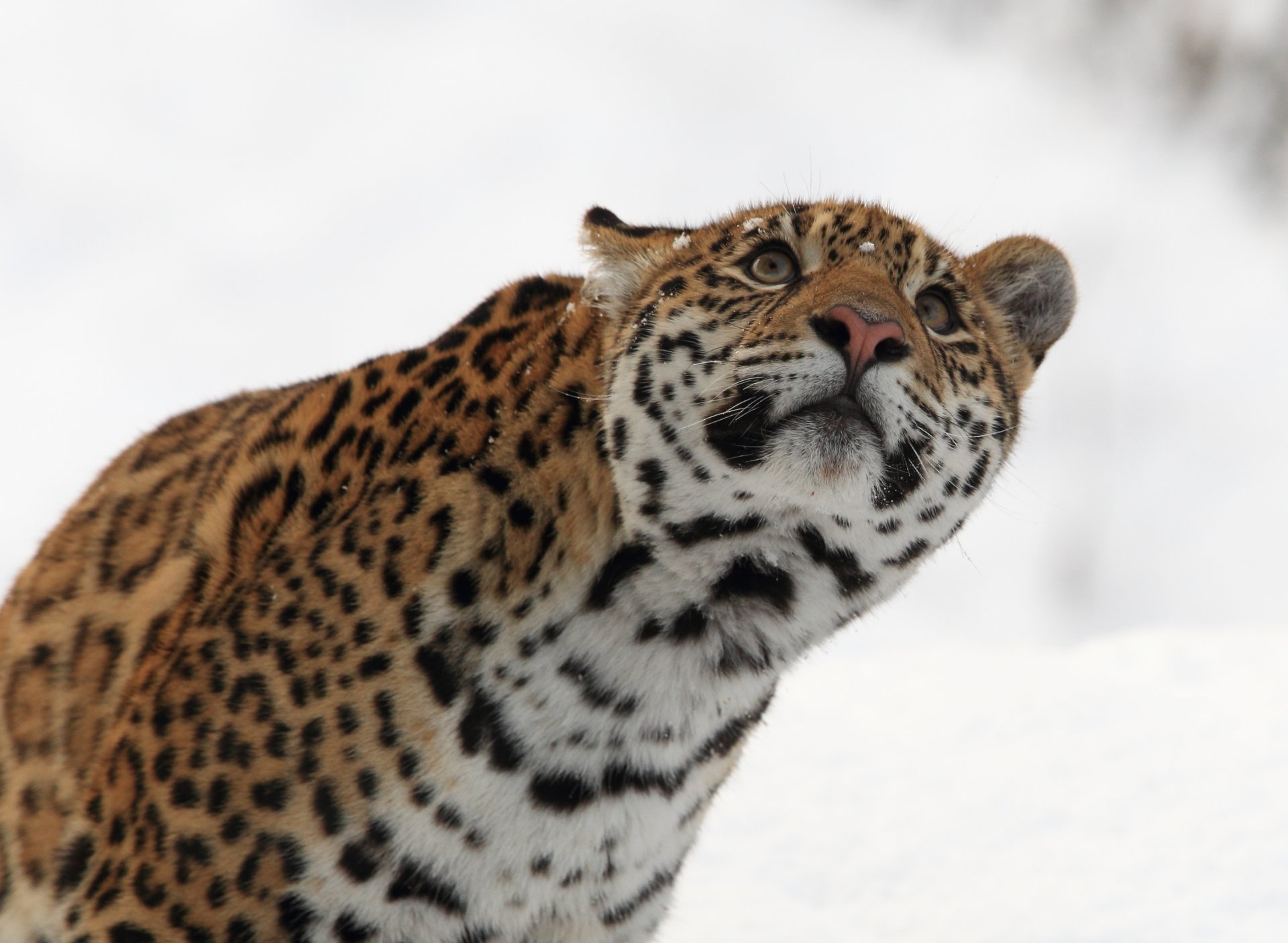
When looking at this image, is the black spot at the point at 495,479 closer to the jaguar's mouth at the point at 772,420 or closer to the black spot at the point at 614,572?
the black spot at the point at 614,572

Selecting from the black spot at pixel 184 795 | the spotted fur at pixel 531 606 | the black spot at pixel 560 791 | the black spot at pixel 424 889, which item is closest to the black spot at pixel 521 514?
the spotted fur at pixel 531 606

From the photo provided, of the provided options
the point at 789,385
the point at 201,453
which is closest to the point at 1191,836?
the point at 789,385

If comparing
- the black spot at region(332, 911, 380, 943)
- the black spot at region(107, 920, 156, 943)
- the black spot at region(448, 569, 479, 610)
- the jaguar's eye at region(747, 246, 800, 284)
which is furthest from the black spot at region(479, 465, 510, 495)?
the black spot at region(107, 920, 156, 943)

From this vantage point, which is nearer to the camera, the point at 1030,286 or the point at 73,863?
the point at 73,863

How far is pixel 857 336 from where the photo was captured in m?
3.50

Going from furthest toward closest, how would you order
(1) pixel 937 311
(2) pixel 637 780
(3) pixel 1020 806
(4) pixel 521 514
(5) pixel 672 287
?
(3) pixel 1020 806 → (1) pixel 937 311 → (5) pixel 672 287 → (2) pixel 637 780 → (4) pixel 521 514

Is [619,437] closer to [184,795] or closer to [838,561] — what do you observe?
[838,561]

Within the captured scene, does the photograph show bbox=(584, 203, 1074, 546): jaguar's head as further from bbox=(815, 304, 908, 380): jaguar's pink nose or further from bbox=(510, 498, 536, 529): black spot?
bbox=(510, 498, 536, 529): black spot

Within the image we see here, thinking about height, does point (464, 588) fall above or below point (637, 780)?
above

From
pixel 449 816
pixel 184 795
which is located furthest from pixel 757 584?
pixel 184 795

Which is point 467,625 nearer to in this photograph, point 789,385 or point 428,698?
point 428,698

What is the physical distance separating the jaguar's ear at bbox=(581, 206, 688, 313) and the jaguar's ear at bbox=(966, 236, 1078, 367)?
3.48 feet

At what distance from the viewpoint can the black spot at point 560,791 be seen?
12.3 feet

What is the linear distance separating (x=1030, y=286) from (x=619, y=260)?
142cm
